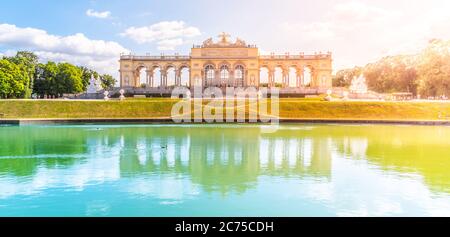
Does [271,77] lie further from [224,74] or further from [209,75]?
[209,75]

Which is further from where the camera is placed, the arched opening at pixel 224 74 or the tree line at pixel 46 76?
the arched opening at pixel 224 74

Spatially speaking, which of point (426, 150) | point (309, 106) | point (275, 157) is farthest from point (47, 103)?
point (426, 150)

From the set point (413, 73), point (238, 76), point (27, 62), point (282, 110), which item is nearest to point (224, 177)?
point (282, 110)

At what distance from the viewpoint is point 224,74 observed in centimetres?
6925

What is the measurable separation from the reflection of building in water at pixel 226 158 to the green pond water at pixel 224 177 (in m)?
0.04

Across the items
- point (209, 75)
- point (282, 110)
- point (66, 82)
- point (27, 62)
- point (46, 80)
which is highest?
point (27, 62)

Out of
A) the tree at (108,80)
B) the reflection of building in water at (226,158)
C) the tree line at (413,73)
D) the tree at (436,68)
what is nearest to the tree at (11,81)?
the reflection of building in water at (226,158)

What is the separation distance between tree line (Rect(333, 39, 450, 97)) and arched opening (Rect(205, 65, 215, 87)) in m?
26.6

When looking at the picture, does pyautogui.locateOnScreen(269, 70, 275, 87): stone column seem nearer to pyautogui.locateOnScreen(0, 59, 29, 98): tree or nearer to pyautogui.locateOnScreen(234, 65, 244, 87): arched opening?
pyautogui.locateOnScreen(234, 65, 244, 87): arched opening

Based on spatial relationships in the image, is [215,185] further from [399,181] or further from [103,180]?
[399,181]

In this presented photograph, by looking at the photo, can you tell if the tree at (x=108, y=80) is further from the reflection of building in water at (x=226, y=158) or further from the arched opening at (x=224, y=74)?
the reflection of building in water at (x=226, y=158)

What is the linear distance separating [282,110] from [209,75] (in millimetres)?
28094

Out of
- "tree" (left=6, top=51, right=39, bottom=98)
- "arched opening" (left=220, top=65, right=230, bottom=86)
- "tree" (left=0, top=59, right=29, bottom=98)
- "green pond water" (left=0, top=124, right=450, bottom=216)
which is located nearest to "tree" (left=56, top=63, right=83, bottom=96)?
"tree" (left=6, top=51, right=39, bottom=98)

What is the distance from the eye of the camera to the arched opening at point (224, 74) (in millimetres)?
68781
